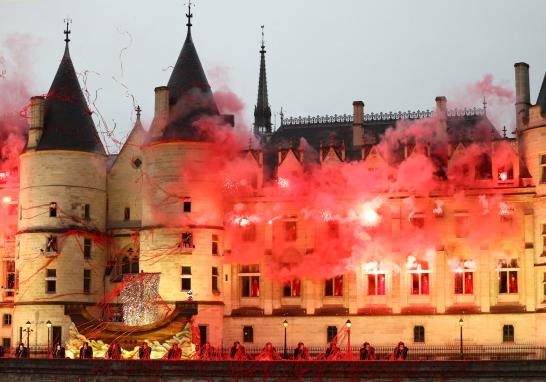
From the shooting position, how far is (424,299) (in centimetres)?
8288

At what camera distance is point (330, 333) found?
276 ft

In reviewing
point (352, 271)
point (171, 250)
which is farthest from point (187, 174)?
point (352, 271)

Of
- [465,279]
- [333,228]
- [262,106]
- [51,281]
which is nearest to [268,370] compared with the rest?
[333,228]

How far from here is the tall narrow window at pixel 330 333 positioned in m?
83.9

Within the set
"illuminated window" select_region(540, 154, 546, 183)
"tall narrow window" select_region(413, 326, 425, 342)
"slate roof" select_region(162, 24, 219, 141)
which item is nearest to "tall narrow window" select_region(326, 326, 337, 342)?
"tall narrow window" select_region(413, 326, 425, 342)

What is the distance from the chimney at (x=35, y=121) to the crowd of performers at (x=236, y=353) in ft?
44.3

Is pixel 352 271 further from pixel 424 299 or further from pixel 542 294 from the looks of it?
pixel 542 294

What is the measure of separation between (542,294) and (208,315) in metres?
20.2

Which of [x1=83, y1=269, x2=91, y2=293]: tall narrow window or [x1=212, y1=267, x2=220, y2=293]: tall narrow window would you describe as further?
[x1=83, y1=269, x2=91, y2=293]: tall narrow window

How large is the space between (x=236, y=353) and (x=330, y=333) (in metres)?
10.9

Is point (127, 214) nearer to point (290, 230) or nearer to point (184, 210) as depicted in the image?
point (184, 210)

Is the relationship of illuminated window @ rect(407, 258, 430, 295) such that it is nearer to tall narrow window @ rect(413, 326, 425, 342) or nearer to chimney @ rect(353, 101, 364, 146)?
tall narrow window @ rect(413, 326, 425, 342)

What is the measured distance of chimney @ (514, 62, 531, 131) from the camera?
8256 centimetres

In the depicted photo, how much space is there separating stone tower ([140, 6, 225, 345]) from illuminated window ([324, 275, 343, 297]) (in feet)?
21.9
